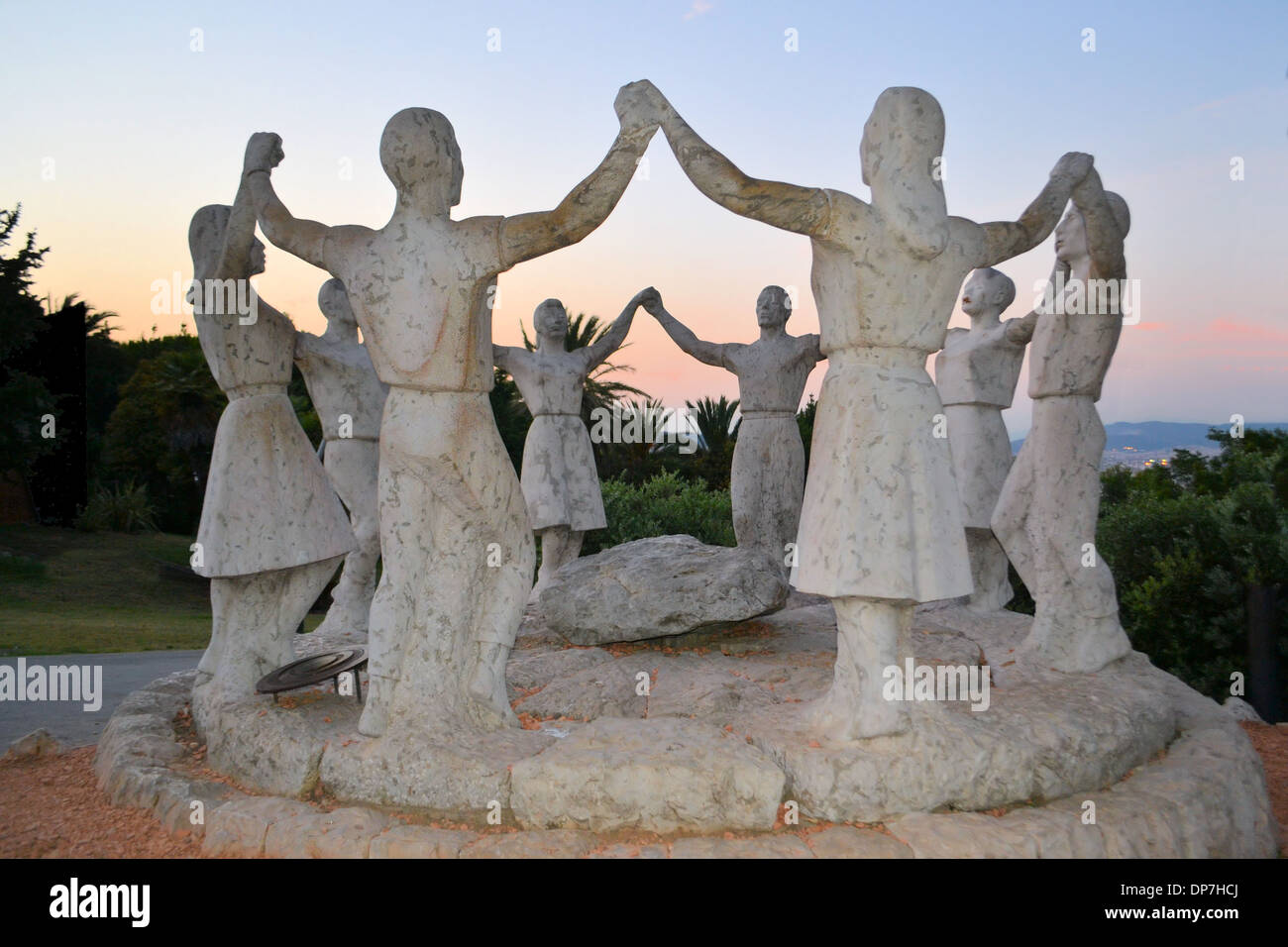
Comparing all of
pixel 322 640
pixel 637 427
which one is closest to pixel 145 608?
pixel 637 427

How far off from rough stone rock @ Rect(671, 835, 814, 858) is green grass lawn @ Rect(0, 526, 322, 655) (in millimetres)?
8877

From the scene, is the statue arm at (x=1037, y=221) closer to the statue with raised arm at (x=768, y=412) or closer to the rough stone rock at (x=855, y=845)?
the rough stone rock at (x=855, y=845)

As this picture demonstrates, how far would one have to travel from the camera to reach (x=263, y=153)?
5152 millimetres

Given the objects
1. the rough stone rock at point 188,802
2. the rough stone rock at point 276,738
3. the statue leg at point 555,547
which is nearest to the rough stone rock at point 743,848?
the rough stone rock at point 276,738

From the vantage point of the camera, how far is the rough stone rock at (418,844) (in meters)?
4.02

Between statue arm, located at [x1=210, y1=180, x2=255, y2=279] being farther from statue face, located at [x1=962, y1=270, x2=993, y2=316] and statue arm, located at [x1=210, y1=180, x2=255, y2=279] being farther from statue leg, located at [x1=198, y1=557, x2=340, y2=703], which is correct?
statue face, located at [x1=962, y1=270, x2=993, y2=316]

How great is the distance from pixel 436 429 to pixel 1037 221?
3.12 meters

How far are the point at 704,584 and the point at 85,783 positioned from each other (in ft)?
11.9

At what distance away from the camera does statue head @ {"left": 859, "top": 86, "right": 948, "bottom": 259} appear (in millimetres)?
4570

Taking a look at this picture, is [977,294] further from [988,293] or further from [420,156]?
[420,156]

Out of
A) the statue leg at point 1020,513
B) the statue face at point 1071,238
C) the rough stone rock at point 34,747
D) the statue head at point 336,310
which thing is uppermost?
the statue face at point 1071,238

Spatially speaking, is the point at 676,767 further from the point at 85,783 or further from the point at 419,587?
the point at 85,783

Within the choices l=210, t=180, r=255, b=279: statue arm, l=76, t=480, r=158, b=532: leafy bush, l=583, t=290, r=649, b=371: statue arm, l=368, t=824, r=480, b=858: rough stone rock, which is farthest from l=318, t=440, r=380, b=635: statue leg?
l=76, t=480, r=158, b=532: leafy bush

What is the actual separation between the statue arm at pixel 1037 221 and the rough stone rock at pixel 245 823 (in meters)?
3.98
